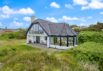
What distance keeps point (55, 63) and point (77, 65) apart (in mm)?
2470

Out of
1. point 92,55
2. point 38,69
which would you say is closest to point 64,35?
point 92,55

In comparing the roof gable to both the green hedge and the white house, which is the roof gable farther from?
the green hedge

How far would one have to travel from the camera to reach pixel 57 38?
40250 millimetres

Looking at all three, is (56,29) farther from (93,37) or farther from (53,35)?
(93,37)

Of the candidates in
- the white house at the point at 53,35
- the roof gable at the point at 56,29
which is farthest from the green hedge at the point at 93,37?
the roof gable at the point at 56,29

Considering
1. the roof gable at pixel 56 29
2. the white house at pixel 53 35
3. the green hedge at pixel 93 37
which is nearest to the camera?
the green hedge at pixel 93 37

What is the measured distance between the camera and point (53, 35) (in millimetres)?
39156

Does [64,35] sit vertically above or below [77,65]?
above

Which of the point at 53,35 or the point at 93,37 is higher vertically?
the point at 53,35

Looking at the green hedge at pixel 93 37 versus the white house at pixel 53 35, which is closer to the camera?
the green hedge at pixel 93 37

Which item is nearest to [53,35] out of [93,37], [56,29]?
[56,29]

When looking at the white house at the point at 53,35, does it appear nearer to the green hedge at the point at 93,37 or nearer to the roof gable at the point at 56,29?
the roof gable at the point at 56,29

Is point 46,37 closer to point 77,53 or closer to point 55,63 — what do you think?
point 77,53

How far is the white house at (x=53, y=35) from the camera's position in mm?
38281
